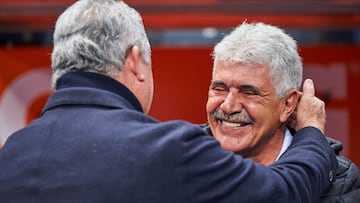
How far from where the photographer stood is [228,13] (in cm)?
425

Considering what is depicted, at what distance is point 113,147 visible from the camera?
1839 millimetres

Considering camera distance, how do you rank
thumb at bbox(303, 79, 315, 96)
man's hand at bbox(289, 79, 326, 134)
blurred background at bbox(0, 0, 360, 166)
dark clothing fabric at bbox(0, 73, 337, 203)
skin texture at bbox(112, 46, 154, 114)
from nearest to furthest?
1. dark clothing fabric at bbox(0, 73, 337, 203)
2. skin texture at bbox(112, 46, 154, 114)
3. man's hand at bbox(289, 79, 326, 134)
4. thumb at bbox(303, 79, 315, 96)
5. blurred background at bbox(0, 0, 360, 166)

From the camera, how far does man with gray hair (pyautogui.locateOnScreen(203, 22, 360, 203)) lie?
98.2 inches

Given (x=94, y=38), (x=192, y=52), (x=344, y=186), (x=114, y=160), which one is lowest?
(x=192, y=52)

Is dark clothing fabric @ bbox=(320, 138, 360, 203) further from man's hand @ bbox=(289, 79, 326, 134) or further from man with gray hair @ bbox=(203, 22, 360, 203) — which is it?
man's hand @ bbox=(289, 79, 326, 134)

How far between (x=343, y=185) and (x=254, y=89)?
1.36ft

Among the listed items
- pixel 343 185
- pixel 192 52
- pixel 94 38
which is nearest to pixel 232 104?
pixel 343 185

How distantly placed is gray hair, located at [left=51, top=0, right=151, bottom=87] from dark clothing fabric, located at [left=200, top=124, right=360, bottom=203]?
2.56 feet

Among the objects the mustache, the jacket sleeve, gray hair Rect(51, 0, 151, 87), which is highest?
gray hair Rect(51, 0, 151, 87)

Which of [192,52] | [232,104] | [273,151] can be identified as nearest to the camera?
[232,104]

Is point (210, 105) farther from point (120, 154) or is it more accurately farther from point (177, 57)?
point (177, 57)

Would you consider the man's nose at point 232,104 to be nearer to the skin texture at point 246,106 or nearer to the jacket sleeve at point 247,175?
the skin texture at point 246,106

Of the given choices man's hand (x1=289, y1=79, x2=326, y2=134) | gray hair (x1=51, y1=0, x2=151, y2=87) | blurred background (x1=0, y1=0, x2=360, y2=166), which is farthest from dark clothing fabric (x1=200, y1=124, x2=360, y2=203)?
blurred background (x1=0, y1=0, x2=360, y2=166)

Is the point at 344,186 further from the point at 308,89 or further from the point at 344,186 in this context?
the point at 308,89
